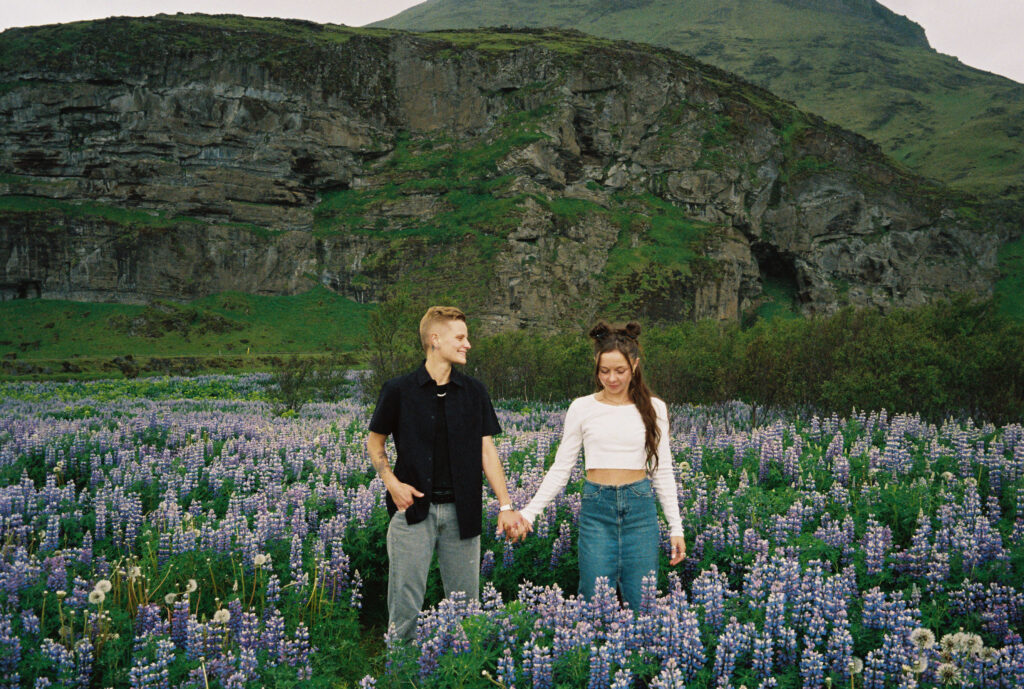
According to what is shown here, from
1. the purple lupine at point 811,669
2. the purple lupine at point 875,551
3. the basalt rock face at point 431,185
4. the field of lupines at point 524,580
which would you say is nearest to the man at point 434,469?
the field of lupines at point 524,580

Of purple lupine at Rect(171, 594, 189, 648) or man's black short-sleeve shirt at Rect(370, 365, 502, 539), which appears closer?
purple lupine at Rect(171, 594, 189, 648)

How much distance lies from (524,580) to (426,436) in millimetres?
1902

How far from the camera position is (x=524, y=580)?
5.90 m

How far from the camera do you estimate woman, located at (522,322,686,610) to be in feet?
15.8

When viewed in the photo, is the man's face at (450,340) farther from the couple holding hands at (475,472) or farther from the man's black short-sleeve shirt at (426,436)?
the man's black short-sleeve shirt at (426,436)

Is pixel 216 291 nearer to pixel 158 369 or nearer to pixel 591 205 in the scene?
pixel 158 369

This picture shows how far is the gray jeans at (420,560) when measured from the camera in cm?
484

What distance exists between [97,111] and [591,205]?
69.6 m

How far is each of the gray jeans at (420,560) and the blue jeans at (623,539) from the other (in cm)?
93

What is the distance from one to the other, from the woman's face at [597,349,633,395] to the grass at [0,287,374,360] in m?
67.0

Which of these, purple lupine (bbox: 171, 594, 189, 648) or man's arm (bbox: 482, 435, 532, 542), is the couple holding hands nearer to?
man's arm (bbox: 482, 435, 532, 542)

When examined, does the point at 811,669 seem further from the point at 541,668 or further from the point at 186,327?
the point at 186,327

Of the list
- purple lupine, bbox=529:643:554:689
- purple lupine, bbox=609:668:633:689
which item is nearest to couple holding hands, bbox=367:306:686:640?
purple lupine, bbox=529:643:554:689

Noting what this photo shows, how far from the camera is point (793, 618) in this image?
420 cm
